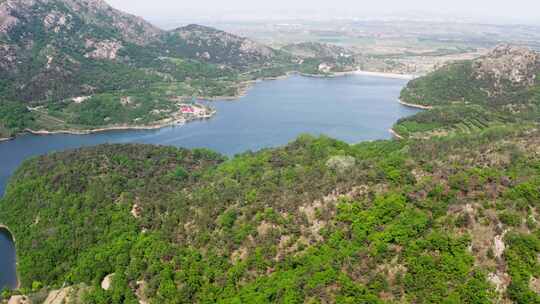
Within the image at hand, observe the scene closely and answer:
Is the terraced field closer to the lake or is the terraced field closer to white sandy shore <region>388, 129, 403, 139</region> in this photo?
white sandy shore <region>388, 129, 403, 139</region>

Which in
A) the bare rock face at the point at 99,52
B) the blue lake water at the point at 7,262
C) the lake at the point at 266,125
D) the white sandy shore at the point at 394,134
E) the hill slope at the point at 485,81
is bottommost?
the blue lake water at the point at 7,262

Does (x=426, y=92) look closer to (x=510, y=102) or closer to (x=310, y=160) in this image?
(x=510, y=102)

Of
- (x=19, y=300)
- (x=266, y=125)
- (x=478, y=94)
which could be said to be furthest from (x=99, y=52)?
(x=19, y=300)

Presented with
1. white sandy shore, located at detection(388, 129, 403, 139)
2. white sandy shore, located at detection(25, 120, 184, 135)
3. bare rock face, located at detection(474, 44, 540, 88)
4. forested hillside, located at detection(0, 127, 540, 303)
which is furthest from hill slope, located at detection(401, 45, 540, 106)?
white sandy shore, located at detection(25, 120, 184, 135)

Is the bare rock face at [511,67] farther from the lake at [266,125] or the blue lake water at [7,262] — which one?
the blue lake water at [7,262]

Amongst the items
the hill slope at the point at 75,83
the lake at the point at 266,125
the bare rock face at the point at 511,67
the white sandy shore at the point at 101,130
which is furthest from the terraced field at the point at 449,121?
the hill slope at the point at 75,83

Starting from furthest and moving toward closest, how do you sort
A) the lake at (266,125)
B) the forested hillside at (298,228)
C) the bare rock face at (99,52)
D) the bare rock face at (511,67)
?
the bare rock face at (99,52) → the bare rock face at (511,67) → the lake at (266,125) → the forested hillside at (298,228)
